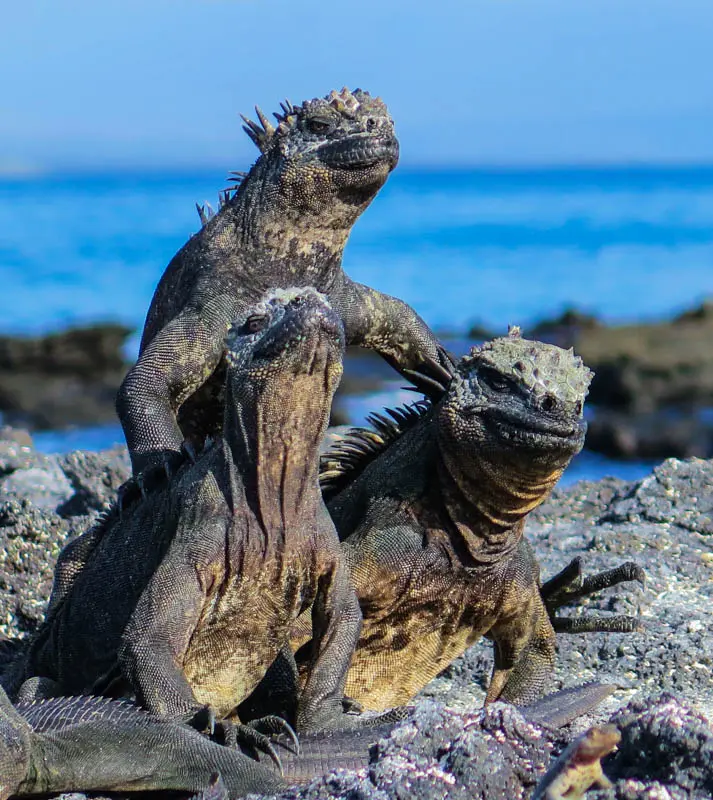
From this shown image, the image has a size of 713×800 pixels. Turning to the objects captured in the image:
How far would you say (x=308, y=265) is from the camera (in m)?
5.84

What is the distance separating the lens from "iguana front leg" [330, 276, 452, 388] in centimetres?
604

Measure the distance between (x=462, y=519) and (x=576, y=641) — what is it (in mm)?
1397

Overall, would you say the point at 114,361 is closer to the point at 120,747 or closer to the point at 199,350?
the point at 199,350

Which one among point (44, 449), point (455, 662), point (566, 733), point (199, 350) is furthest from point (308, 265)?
point (44, 449)

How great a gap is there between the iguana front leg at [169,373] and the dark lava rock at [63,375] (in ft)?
45.9

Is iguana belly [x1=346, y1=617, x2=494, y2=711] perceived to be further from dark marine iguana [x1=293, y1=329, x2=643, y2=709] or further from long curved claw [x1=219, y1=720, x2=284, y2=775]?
long curved claw [x1=219, y1=720, x2=284, y2=775]

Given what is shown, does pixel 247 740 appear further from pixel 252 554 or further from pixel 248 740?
pixel 252 554

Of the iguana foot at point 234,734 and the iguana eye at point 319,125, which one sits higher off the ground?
the iguana eye at point 319,125

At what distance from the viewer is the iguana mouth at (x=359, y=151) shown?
5.52m

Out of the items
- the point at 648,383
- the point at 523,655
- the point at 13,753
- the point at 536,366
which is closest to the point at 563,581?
the point at 523,655

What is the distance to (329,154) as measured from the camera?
5.58 m

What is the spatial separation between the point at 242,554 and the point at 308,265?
1.78 m

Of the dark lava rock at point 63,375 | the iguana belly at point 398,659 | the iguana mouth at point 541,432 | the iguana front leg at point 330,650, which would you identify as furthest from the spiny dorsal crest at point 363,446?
the dark lava rock at point 63,375

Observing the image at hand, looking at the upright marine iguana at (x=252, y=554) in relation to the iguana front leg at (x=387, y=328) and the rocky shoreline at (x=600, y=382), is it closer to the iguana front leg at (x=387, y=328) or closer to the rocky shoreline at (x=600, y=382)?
the iguana front leg at (x=387, y=328)
